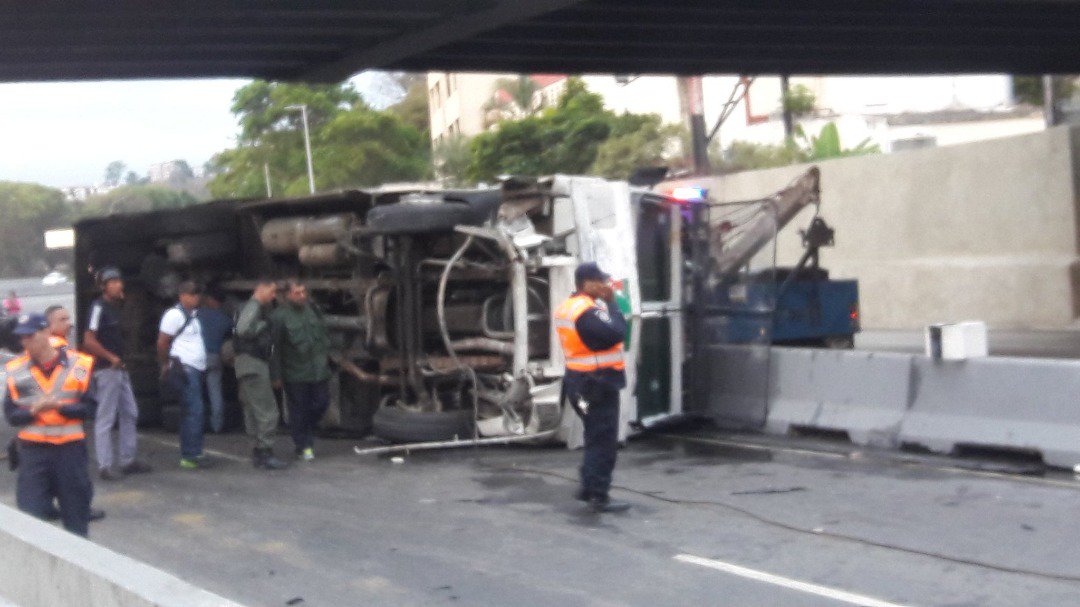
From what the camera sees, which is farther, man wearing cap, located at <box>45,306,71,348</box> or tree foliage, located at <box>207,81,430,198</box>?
tree foliage, located at <box>207,81,430,198</box>

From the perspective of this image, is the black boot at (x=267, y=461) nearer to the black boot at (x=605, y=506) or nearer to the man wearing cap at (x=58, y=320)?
the man wearing cap at (x=58, y=320)

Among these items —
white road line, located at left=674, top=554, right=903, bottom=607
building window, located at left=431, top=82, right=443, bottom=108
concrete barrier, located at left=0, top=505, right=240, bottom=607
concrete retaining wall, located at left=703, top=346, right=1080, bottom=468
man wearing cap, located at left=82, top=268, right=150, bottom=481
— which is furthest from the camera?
building window, located at left=431, top=82, right=443, bottom=108

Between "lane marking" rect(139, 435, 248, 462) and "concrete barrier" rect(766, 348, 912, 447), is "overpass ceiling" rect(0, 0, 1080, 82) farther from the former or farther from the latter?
"concrete barrier" rect(766, 348, 912, 447)

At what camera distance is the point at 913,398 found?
39.1 ft

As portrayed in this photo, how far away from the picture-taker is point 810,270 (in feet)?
54.3

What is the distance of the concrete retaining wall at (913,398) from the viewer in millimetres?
10727

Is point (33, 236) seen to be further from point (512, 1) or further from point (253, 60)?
point (512, 1)

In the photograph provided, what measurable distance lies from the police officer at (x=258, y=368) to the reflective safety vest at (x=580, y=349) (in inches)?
139

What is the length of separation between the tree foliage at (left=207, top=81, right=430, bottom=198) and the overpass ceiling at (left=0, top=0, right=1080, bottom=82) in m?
28.1

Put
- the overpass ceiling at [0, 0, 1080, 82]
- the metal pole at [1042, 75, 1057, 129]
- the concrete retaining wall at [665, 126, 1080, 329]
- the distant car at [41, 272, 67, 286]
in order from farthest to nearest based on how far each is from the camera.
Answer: the metal pole at [1042, 75, 1057, 129] < the distant car at [41, 272, 67, 286] < the concrete retaining wall at [665, 126, 1080, 329] < the overpass ceiling at [0, 0, 1080, 82]

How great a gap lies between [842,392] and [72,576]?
28.4 ft

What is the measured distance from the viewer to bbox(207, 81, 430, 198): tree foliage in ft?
163

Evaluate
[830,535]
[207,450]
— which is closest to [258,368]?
[207,450]

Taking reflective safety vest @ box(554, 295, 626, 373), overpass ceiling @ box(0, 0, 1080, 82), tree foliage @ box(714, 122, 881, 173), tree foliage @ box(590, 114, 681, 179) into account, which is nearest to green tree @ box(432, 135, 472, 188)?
tree foliage @ box(590, 114, 681, 179)
